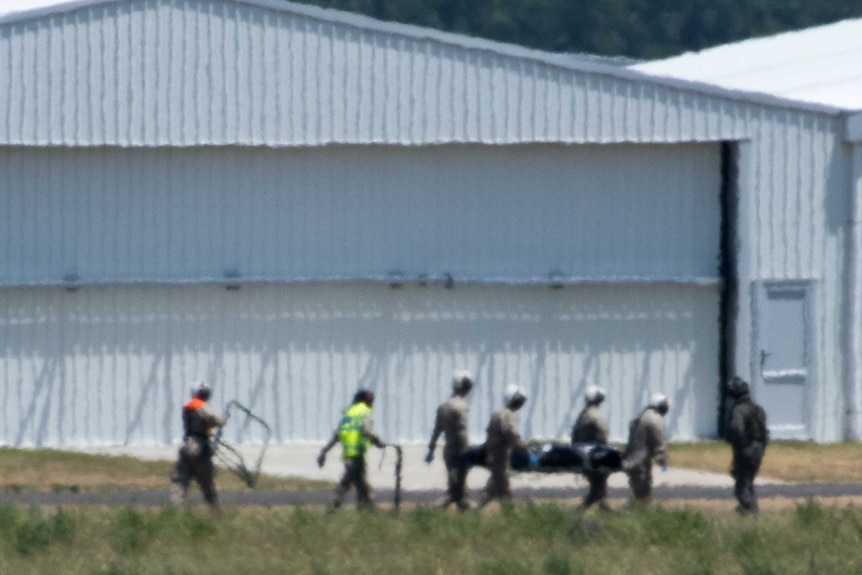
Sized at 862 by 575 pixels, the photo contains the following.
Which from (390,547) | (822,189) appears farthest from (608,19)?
Result: (390,547)

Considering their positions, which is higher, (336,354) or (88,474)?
(336,354)

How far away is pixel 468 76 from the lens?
3406 cm

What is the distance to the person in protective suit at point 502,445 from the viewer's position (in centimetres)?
2462

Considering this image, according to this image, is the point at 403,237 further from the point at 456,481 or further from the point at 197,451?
the point at 197,451

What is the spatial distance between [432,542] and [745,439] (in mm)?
4522

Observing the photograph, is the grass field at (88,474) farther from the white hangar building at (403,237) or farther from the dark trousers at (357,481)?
the dark trousers at (357,481)

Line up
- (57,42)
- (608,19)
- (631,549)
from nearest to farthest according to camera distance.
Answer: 1. (631,549)
2. (57,42)
3. (608,19)

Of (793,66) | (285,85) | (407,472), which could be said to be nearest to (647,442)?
(407,472)

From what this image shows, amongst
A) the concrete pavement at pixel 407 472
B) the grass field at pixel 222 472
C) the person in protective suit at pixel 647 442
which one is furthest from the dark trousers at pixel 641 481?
the grass field at pixel 222 472

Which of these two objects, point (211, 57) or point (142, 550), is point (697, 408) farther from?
point (142, 550)

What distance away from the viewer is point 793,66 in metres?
44.1

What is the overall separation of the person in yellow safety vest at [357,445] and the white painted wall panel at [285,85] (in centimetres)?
992

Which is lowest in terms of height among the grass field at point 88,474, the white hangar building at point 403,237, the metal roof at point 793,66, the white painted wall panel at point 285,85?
the grass field at point 88,474

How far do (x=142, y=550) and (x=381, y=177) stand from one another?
13.9 m
